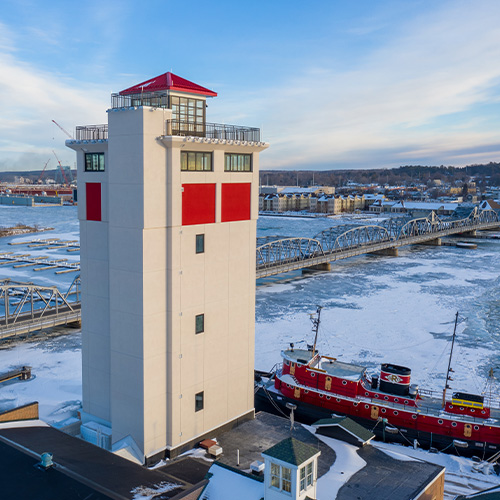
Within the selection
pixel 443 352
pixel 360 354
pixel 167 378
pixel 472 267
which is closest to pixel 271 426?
pixel 167 378

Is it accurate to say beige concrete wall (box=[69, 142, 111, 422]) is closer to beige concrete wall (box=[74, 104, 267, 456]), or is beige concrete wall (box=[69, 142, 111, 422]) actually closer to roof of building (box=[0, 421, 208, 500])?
beige concrete wall (box=[74, 104, 267, 456])

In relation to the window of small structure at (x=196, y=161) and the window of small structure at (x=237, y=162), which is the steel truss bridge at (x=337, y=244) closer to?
the window of small structure at (x=237, y=162)

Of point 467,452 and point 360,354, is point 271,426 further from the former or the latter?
point 360,354

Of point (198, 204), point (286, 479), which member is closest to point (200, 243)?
point (198, 204)

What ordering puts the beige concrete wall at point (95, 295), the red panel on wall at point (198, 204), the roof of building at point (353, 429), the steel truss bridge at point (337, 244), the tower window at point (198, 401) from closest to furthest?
the red panel on wall at point (198, 204), the roof of building at point (353, 429), the beige concrete wall at point (95, 295), the tower window at point (198, 401), the steel truss bridge at point (337, 244)

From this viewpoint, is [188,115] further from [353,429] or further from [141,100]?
[353,429]

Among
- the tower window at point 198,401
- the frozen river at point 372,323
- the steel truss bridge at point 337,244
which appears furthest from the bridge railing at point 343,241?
the tower window at point 198,401
